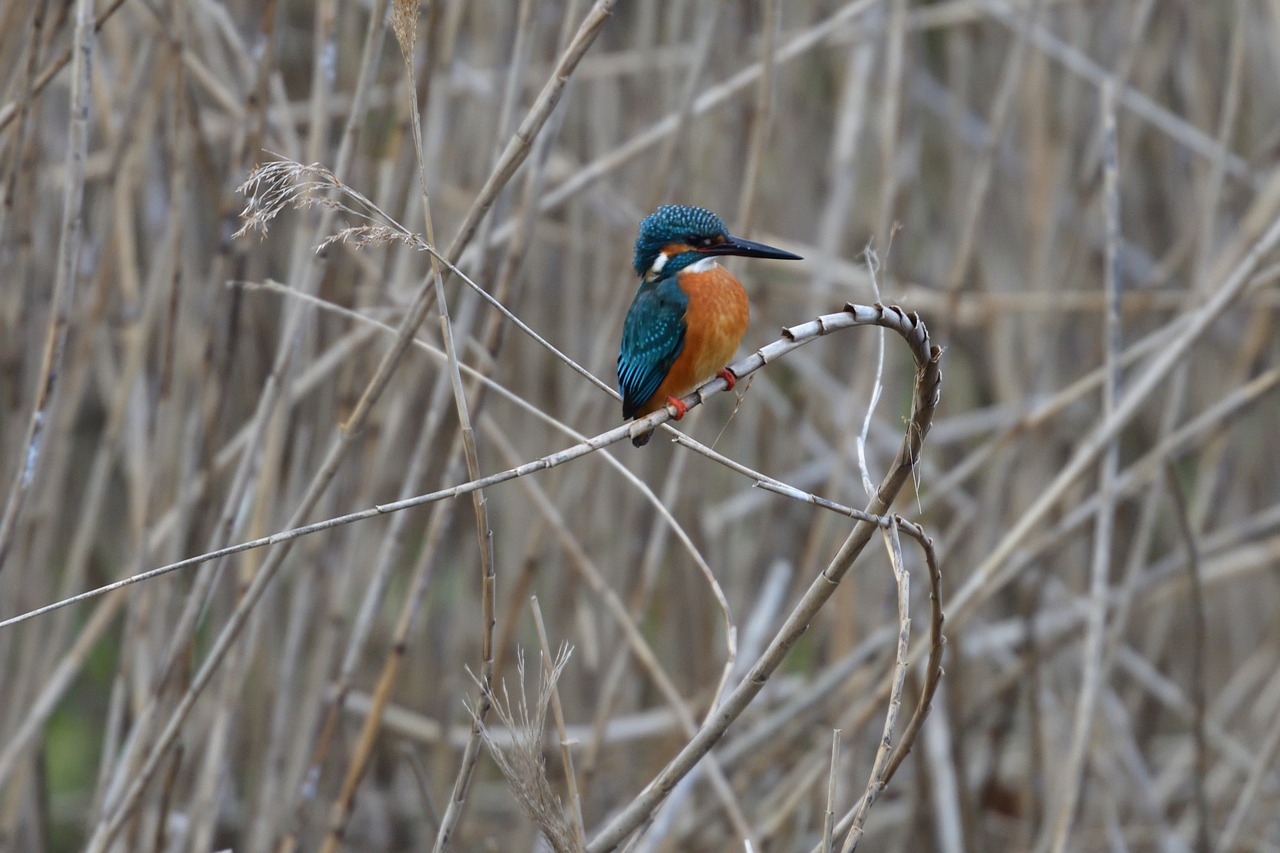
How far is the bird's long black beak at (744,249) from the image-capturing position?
1845mm

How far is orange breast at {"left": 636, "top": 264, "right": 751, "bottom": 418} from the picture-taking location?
2004 mm

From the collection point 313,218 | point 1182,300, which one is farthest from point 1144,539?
point 313,218

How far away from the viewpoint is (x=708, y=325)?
6.57ft

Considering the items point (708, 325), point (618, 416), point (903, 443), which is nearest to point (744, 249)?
point (708, 325)

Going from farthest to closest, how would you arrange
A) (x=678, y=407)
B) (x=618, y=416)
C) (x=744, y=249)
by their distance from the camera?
(x=618, y=416), (x=744, y=249), (x=678, y=407)

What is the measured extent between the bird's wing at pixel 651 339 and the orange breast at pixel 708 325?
0.05 feet

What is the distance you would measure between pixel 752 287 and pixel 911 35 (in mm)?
768

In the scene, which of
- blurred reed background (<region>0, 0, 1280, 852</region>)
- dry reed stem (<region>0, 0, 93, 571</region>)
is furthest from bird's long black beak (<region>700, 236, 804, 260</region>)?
dry reed stem (<region>0, 0, 93, 571</region>)

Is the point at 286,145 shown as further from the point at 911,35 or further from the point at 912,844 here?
the point at 912,844

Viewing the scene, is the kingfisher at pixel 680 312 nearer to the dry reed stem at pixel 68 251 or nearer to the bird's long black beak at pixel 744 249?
the bird's long black beak at pixel 744 249

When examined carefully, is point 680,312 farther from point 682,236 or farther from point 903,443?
point 903,443

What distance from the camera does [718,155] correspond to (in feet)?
10.6

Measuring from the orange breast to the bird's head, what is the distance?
0.04 metres

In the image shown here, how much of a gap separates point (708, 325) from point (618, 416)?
1077mm
